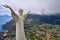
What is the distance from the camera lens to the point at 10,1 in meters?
3.01

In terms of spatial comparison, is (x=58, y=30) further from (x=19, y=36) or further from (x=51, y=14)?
(x=19, y=36)

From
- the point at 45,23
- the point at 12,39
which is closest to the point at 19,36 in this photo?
the point at 12,39

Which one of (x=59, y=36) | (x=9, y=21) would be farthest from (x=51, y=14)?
(x=9, y=21)

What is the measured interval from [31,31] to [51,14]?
0.38m

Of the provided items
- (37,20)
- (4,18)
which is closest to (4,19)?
(4,18)

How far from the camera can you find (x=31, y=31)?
297 centimetres

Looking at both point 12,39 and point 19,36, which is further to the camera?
point 12,39

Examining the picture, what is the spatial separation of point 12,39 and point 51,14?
65 centimetres

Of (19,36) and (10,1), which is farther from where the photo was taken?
(10,1)

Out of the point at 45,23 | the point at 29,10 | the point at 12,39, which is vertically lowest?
the point at 12,39

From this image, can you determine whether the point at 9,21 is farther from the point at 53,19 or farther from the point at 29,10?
the point at 53,19

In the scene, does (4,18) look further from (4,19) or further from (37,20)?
(37,20)

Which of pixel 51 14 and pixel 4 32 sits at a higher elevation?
pixel 51 14

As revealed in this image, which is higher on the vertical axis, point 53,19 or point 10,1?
point 10,1
